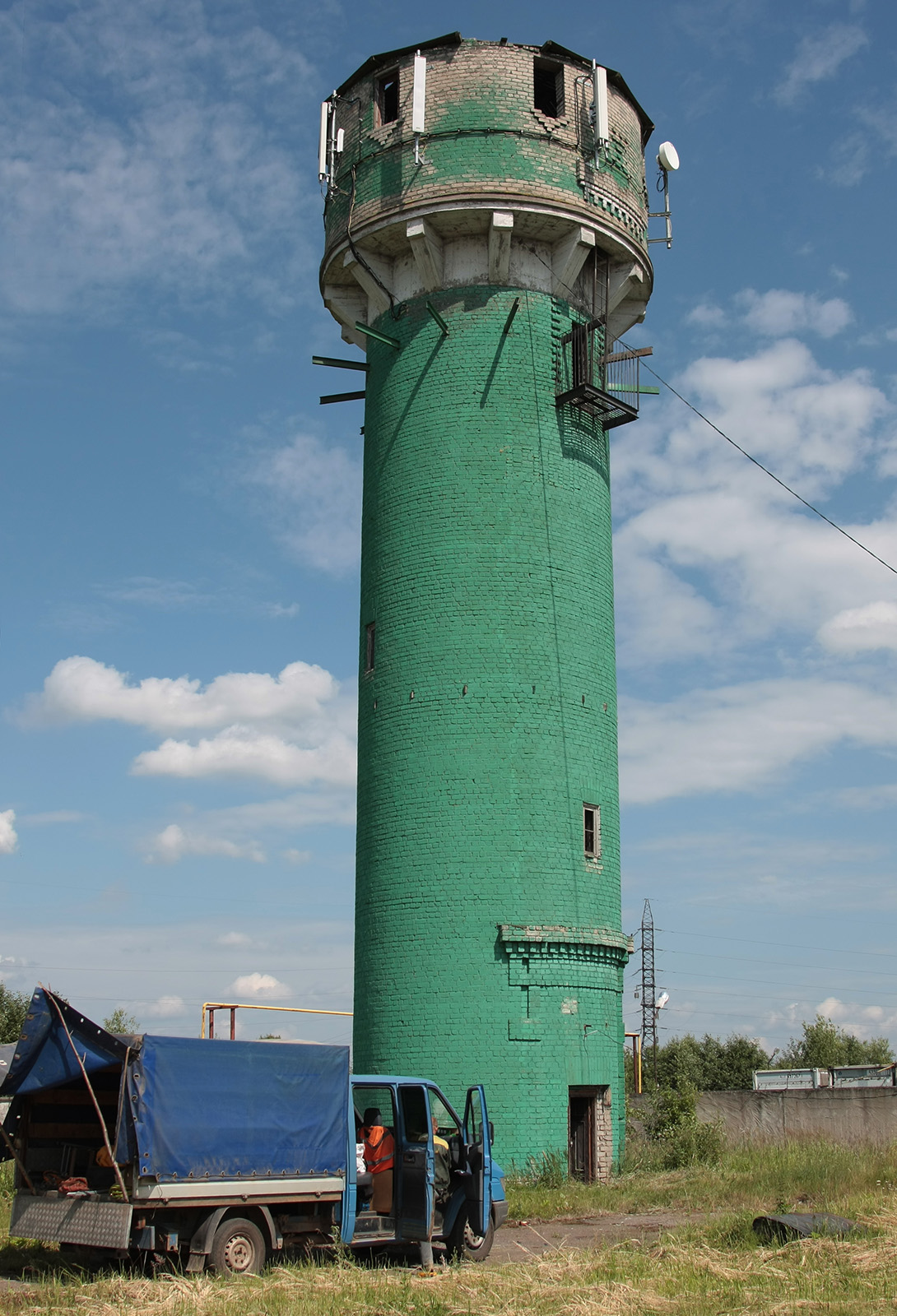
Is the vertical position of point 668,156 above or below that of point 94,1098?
above

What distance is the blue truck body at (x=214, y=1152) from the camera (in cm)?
1198

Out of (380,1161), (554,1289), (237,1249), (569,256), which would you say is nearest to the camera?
(554,1289)

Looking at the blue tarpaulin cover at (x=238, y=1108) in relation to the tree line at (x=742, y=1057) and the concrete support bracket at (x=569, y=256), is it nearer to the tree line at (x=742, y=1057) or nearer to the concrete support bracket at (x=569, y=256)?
the concrete support bracket at (x=569, y=256)

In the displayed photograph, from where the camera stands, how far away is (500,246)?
2344 cm

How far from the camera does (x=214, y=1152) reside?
40.8 ft

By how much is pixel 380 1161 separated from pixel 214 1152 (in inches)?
94.6

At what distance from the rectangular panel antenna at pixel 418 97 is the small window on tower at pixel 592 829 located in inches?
495

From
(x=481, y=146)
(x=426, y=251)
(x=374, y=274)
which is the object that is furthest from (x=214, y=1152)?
(x=481, y=146)

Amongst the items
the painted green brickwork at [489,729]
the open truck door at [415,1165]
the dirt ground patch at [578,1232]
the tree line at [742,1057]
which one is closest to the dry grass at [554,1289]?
the open truck door at [415,1165]

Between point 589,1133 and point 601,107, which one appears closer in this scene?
point 589,1133

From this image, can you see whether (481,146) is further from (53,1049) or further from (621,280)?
(53,1049)

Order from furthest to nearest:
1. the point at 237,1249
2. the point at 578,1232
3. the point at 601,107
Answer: the point at 601,107, the point at 578,1232, the point at 237,1249

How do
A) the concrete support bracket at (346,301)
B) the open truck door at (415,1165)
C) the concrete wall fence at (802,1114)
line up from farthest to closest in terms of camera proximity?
1. the concrete wall fence at (802,1114)
2. the concrete support bracket at (346,301)
3. the open truck door at (415,1165)

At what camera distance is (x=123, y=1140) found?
468 inches
